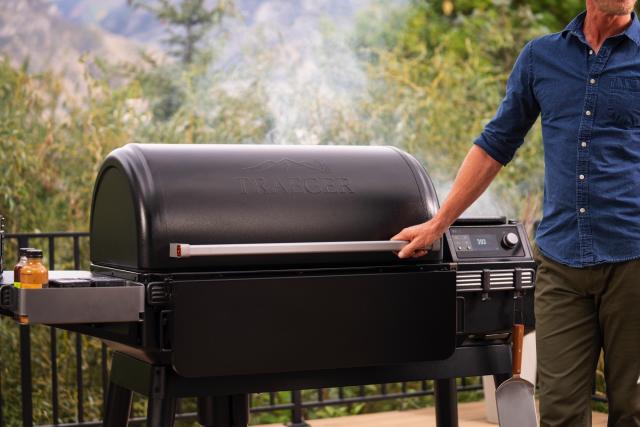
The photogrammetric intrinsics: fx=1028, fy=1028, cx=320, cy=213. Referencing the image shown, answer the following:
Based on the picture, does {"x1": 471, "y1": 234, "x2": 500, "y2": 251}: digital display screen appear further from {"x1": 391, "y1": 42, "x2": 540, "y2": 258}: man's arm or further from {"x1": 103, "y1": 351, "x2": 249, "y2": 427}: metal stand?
{"x1": 103, "y1": 351, "x2": 249, "y2": 427}: metal stand

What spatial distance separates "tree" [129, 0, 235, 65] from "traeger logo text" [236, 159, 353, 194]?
14.4ft

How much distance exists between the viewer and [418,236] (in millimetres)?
2836

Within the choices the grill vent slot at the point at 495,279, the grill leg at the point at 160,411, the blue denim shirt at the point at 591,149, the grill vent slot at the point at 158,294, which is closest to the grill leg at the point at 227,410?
the grill leg at the point at 160,411

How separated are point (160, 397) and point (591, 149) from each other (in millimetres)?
1244

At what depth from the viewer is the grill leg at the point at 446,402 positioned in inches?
133

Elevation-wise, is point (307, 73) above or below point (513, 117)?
above

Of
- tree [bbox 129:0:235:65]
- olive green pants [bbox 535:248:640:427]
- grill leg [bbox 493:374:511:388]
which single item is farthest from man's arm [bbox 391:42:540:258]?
tree [bbox 129:0:235:65]

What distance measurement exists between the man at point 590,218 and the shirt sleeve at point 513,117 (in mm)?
75

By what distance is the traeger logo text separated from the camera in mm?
2754

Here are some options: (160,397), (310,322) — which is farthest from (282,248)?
(160,397)

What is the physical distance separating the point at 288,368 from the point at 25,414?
2020 millimetres

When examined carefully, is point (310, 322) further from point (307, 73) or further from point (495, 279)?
point (307, 73)

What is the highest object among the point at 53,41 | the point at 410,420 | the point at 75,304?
the point at 53,41

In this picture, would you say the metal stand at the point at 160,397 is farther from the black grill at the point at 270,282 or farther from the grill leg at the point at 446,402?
Result: the grill leg at the point at 446,402
